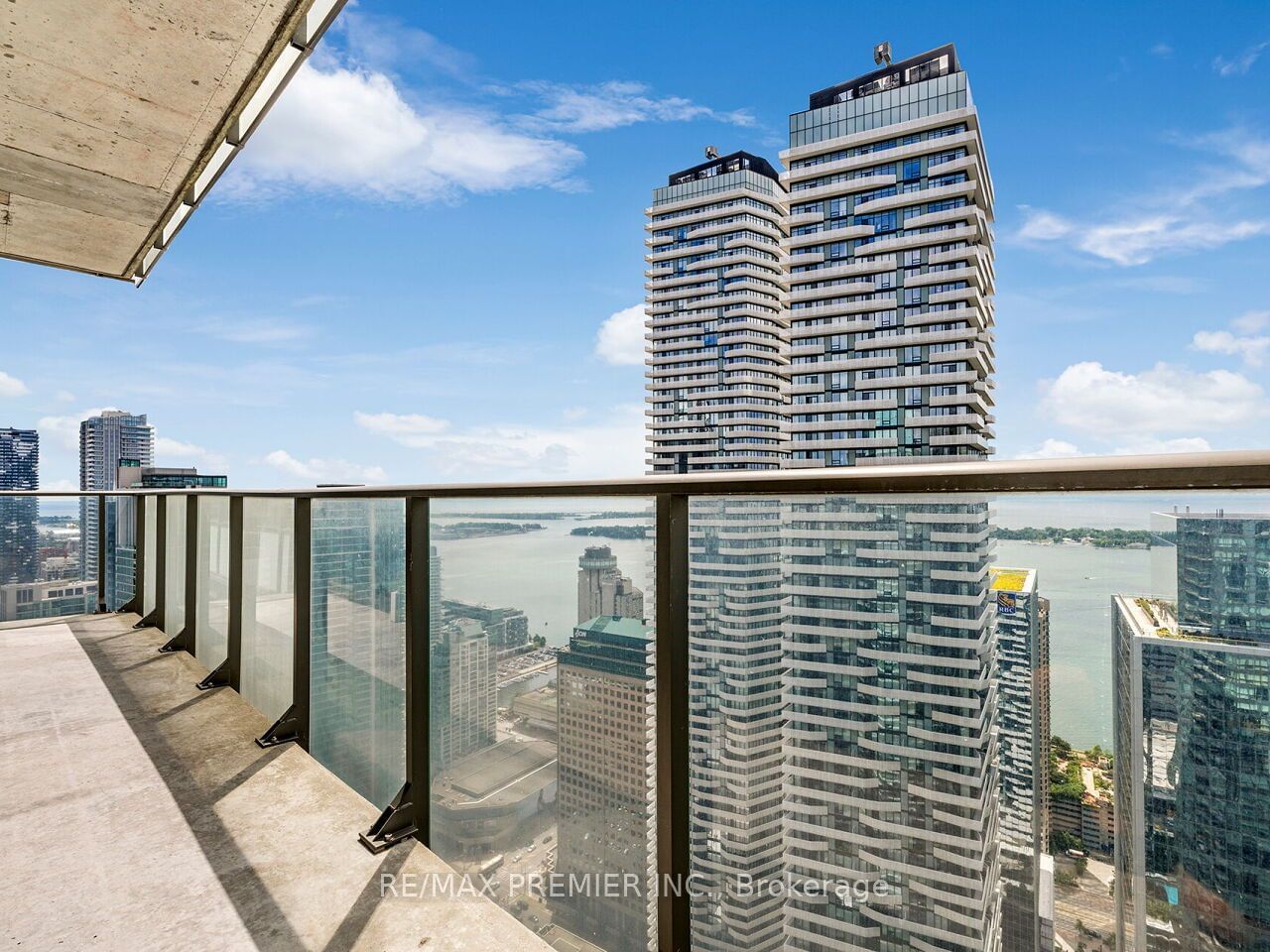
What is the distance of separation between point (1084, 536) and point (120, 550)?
209 inches

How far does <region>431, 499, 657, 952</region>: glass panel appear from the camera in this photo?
120 cm

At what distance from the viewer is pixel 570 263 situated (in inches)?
1542

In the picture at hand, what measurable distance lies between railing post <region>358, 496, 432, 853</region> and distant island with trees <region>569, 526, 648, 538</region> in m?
0.62

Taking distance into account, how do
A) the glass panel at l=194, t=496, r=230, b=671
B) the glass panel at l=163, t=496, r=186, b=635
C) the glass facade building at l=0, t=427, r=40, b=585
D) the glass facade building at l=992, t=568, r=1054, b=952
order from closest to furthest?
the glass facade building at l=992, t=568, r=1054, b=952 < the glass panel at l=194, t=496, r=230, b=671 < the glass panel at l=163, t=496, r=186, b=635 < the glass facade building at l=0, t=427, r=40, b=585

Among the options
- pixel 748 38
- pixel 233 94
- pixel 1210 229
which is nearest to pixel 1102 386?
pixel 1210 229

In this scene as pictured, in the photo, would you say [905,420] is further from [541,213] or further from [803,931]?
[803,931]

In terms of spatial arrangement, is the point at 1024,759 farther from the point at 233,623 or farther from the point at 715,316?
the point at 715,316

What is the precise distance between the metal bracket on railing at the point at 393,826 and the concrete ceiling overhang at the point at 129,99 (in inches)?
111

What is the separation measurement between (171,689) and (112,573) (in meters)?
2.16

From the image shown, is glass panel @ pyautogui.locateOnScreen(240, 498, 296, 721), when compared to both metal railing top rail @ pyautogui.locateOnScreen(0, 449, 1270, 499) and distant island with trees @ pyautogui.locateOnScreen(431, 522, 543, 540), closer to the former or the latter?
distant island with trees @ pyautogui.locateOnScreen(431, 522, 543, 540)

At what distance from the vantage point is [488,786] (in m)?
1.50

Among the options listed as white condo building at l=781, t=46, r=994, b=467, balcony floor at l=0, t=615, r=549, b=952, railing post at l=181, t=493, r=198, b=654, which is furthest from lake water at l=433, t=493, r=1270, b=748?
white condo building at l=781, t=46, r=994, b=467

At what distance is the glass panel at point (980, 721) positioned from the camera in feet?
1.91

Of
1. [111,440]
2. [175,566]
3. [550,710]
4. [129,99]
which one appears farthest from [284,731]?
[111,440]
